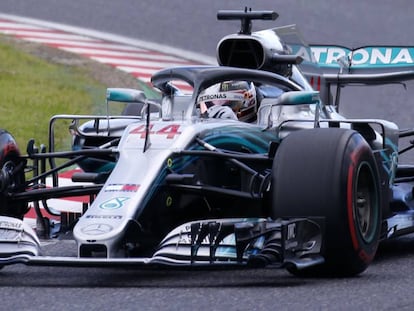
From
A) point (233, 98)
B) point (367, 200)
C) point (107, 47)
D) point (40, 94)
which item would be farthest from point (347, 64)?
point (107, 47)

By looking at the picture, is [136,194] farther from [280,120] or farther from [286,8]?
[286,8]

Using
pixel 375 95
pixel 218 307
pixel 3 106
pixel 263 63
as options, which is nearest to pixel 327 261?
pixel 218 307

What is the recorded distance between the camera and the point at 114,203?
665 cm

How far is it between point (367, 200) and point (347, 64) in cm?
313

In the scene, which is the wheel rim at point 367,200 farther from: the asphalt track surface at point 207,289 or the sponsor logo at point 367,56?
the sponsor logo at point 367,56

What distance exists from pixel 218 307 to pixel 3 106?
25.5ft

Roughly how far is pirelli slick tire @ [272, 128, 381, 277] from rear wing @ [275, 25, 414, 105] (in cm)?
233

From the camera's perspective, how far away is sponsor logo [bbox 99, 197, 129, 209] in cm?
663

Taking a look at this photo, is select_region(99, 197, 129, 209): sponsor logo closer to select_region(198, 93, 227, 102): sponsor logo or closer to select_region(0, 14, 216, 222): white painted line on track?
select_region(198, 93, 227, 102): sponsor logo

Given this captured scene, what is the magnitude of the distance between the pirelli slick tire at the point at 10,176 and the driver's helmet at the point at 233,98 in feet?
3.82

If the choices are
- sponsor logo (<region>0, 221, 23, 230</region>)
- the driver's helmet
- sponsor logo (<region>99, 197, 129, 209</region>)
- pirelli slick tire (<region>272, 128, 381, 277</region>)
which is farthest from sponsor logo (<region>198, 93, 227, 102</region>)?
sponsor logo (<region>0, 221, 23, 230</region>)

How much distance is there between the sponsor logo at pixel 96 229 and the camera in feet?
21.1

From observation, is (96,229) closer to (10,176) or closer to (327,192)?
(327,192)

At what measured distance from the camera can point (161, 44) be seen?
1691 centimetres
